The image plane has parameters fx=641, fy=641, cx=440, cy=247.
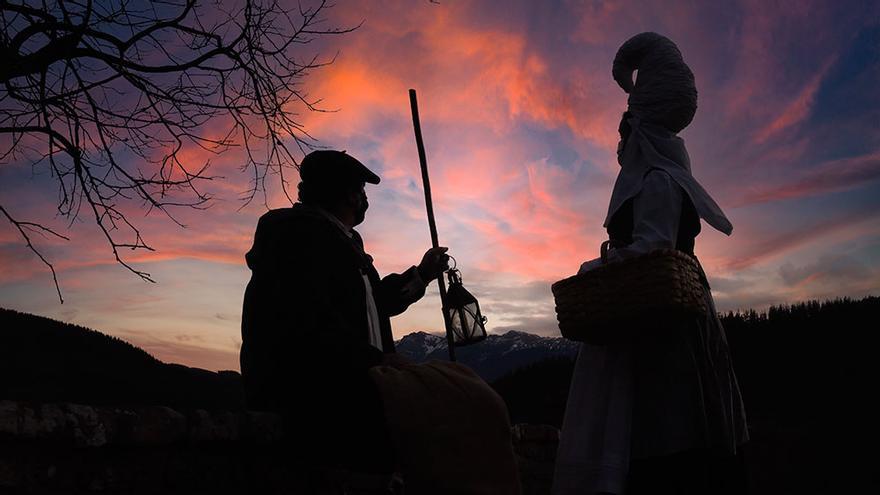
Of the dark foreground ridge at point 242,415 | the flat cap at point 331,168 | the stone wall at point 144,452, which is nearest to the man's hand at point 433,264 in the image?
the flat cap at point 331,168

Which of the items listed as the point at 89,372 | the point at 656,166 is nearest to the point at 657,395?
the point at 656,166

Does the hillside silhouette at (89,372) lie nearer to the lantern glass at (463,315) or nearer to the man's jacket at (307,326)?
the lantern glass at (463,315)

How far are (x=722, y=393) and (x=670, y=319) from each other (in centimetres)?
54

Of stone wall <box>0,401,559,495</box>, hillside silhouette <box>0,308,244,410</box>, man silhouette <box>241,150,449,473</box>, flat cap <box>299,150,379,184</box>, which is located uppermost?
hillside silhouette <box>0,308,244,410</box>

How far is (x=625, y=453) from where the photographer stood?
2.84m

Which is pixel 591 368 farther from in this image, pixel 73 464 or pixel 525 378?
pixel 525 378

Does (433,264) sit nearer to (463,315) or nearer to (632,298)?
(463,315)

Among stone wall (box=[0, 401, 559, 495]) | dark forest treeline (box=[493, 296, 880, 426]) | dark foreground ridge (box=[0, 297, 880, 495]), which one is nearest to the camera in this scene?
stone wall (box=[0, 401, 559, 495])

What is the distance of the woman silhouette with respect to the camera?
280 centimetres

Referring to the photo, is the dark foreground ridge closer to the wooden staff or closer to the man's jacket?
the man's jacket

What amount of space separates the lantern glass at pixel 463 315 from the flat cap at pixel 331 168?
47.5 inches

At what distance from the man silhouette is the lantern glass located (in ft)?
3.88

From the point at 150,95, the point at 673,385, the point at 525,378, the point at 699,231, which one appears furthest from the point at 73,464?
the point at 525,378

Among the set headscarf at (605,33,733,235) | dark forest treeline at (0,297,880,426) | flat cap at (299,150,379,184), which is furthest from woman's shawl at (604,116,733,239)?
dark forest treeline at (0,297,880,426)
